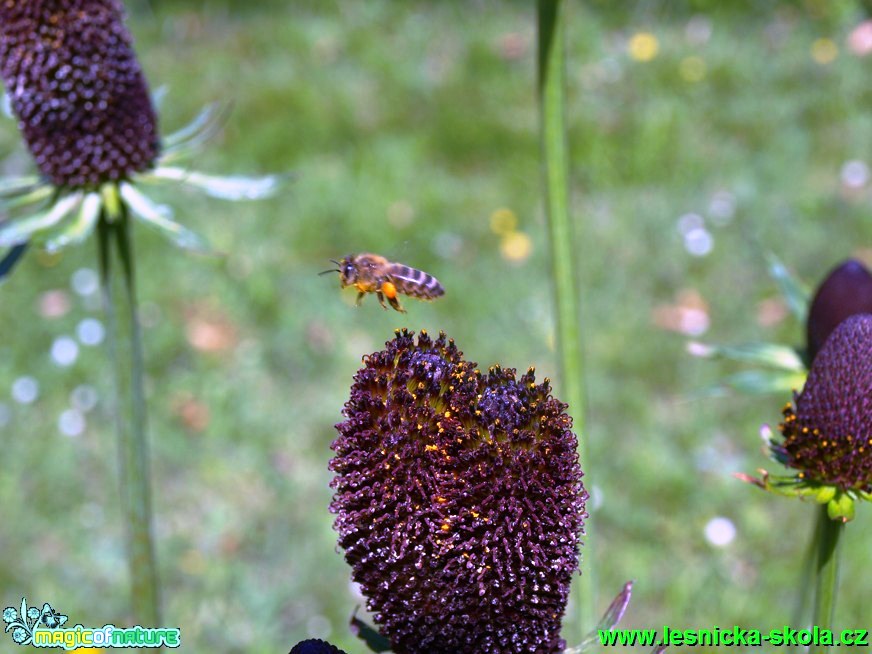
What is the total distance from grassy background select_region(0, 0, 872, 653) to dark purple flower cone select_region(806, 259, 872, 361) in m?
0.45

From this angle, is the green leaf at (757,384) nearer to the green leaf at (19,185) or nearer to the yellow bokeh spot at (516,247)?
the green leaf at (19,185)

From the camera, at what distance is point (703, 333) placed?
3342 mm

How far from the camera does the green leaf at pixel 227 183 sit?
4.87 feet

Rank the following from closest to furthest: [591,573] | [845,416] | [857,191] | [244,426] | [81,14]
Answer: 1. [845,416]
2. [591,573]
3. [81,14]
4. [244,426]
5. [857,191]

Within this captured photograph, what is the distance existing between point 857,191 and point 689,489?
1.56m

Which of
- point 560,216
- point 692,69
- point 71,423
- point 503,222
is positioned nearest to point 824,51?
point 692,69

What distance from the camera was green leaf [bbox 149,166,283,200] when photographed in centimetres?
148

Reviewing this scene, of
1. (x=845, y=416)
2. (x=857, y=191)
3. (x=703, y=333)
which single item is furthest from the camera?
(x=857, y=191)

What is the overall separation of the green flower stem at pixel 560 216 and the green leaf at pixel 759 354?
24cm

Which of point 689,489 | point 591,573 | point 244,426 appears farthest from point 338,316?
point 591,573

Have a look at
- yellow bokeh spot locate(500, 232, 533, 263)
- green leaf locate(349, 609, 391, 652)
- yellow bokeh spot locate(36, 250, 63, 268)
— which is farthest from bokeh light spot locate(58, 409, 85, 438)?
green leaf locate(349, 609, 391, 652)

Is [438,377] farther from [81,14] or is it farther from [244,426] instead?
[244,426]

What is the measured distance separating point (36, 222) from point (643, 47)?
12.1 feet

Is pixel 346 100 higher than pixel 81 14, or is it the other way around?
pixel 346 100
